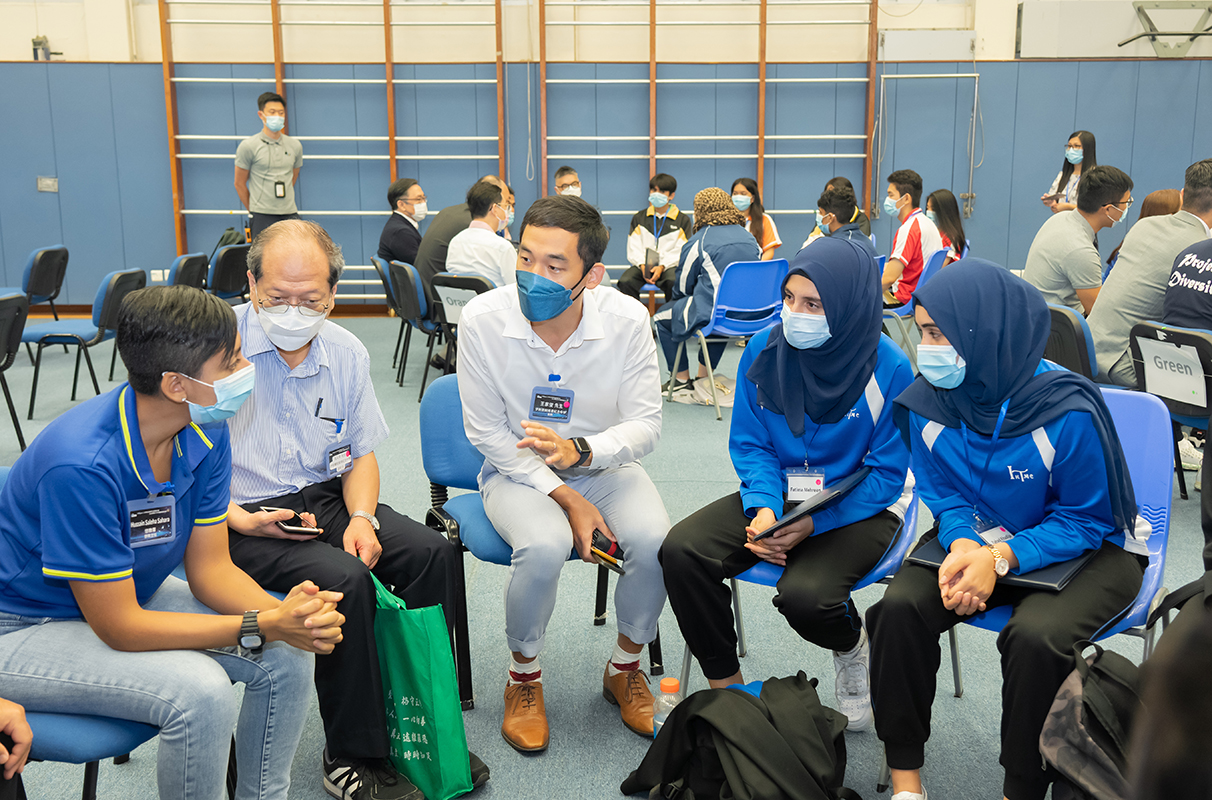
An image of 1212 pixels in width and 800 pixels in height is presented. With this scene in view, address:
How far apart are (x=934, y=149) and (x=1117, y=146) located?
6.07ft

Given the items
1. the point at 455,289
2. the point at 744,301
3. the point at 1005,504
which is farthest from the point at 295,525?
the point at 744,301

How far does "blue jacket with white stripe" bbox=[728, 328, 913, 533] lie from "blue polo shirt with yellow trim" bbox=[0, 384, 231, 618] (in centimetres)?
121

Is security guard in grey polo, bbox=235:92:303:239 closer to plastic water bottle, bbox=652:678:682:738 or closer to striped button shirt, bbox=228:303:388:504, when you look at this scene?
striped button shirt, bbox=228:303:388:504

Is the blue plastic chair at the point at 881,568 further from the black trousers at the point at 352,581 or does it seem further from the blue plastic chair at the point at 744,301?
the blue plastic chair at the point at 744,301

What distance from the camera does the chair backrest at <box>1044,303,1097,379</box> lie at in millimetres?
2926

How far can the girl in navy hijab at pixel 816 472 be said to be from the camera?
1951mm

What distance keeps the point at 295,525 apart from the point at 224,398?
1.63 feet

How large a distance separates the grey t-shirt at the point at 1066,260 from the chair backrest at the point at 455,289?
2730 millimetres

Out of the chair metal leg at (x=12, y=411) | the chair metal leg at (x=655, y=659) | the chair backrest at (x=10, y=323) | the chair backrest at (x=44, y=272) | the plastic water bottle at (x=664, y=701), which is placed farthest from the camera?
the chair backrest at (x=44, y=272)

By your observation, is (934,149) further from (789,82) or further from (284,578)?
(284,578)

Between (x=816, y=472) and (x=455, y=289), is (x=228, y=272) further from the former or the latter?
(x=816, y=472)

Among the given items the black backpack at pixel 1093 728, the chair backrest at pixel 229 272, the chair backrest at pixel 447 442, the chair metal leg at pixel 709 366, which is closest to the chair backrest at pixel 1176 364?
the black backpack at pixel 1093 728

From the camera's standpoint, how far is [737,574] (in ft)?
6.55

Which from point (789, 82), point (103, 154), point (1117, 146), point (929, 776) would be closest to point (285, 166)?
point (103, 154)
